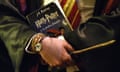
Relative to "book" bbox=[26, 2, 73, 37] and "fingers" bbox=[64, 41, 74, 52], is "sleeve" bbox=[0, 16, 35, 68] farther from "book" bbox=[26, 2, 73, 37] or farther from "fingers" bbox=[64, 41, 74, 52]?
"fingers" bbox=[64, 41, 74, 52]

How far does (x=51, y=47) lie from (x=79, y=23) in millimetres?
206

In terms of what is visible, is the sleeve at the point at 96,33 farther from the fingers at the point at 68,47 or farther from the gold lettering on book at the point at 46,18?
the gold lettering on book at the point at 46,18

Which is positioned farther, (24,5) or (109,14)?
(24,5)

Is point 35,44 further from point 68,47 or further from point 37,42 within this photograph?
point 68,47

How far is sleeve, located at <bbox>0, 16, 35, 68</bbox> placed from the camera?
4.33 feet

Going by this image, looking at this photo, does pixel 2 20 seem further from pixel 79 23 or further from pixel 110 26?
pixel 110 26

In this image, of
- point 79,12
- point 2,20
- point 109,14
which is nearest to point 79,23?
point 79,12

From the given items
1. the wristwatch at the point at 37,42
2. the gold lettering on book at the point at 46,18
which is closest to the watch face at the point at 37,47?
the wristwatch at the point at 37,42

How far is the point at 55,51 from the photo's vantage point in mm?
1229

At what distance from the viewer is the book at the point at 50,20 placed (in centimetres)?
134

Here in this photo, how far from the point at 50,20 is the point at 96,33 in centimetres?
19

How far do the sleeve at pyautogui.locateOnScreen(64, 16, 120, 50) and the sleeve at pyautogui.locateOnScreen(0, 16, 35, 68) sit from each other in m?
0.16

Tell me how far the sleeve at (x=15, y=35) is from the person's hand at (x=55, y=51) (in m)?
0.09

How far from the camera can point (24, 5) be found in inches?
56.2
